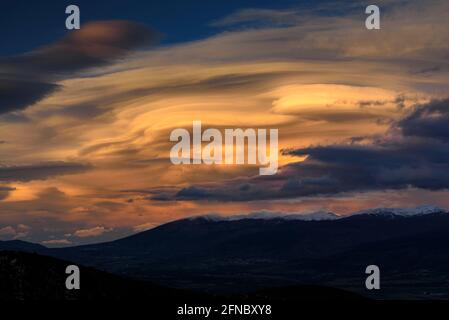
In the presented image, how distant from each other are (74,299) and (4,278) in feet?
52.2

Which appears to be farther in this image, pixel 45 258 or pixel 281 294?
pixel 281 294

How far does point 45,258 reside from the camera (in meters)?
164
